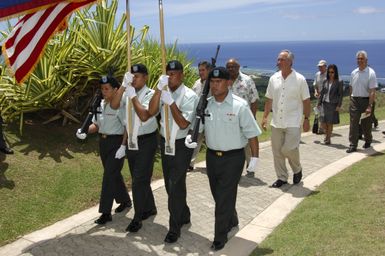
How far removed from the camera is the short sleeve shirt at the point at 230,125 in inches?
186

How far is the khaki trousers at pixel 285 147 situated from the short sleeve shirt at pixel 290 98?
138 millimetres

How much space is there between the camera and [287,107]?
6727mm

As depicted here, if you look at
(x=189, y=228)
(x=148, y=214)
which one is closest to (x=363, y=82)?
(x=189, y=228)

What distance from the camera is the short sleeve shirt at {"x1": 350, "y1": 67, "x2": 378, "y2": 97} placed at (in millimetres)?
9133

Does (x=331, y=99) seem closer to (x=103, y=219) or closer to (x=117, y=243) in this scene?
(x=103, y=219)

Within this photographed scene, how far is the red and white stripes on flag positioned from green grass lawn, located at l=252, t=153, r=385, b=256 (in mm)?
3502

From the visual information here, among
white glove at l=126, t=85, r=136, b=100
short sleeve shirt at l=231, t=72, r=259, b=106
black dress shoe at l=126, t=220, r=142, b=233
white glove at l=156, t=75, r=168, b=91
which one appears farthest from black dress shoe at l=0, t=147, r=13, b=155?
short sleeve shirt at l=231, t=72, r=259, b=106

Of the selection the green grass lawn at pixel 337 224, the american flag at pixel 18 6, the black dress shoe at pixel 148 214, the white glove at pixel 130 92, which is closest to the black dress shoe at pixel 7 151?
the american flag at pixel 18 6

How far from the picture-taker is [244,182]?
7.37m

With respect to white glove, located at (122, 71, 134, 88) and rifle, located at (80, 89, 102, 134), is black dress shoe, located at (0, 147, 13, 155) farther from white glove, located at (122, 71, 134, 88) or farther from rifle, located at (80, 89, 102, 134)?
white glove, located at (122, 71, 134, 88)

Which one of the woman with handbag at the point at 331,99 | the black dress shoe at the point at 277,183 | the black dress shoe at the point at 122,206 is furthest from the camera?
the woman with handbag at the point at 331,99

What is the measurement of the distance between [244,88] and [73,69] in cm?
341

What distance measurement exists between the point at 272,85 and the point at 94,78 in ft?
12.0

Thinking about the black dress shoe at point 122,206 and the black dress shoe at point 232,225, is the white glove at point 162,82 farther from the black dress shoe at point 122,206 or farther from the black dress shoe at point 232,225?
the black dress shoe at point 122,206
